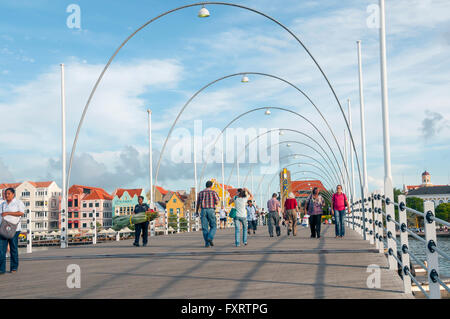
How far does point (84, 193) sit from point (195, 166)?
89.3 meters

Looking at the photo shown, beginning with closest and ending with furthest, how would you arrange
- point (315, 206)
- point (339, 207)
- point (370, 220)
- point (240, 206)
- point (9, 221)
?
point (9, 221) < point (370, 220) < point (240, 206) < point (315, 206) < point (339, 207)

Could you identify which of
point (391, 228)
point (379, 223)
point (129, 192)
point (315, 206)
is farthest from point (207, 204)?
point (129, 192)

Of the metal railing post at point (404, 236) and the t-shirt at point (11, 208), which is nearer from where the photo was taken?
the metal railing post at point (404, 236)

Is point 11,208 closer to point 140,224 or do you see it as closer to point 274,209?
point 140,224

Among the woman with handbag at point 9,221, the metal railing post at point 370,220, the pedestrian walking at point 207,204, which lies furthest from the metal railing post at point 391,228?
the woman with handbag at point 9,221

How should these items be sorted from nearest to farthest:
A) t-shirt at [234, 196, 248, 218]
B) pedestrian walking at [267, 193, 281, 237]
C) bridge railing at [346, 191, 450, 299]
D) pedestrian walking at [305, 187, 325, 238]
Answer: bridge railing at [346, 191, 450, 299]
t-shirt at [234, 196, 248, 218]
pedestrian walking at [305, 187, 325, 238]
pedestrian walking at [267, 193, 281, 237]

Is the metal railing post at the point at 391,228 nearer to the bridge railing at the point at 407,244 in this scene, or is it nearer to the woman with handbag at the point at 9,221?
the bridge railing at the point at 407,244

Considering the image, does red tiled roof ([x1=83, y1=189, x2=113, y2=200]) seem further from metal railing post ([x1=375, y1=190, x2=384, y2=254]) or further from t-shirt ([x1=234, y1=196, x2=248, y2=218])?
metal railing post ([x1=375, y1=190, x2=384, y2=254])

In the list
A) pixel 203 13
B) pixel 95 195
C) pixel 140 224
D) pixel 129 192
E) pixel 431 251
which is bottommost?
pixel 140 224

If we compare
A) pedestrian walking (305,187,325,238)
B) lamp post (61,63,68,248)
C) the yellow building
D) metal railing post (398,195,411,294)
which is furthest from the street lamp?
the yellow building

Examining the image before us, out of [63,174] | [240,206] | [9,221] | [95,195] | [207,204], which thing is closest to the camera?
[9,221]

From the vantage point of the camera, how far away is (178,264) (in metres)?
10.9
